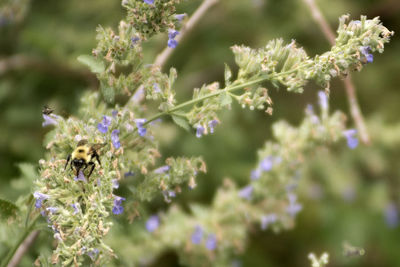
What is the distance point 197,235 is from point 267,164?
70 centimetres

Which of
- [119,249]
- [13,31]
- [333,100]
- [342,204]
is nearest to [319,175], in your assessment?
[342,204]

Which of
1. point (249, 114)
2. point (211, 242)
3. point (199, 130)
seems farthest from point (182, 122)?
point (249, 114)

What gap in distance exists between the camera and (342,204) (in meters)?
5.88

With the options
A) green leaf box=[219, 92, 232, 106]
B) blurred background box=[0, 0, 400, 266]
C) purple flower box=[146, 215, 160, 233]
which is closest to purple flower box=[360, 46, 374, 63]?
green leaf box=[219, 92, 232, 106]

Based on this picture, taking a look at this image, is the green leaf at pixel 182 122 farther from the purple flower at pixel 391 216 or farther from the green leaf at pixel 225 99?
the purple flower at pixel 391 216

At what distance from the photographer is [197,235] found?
372cm

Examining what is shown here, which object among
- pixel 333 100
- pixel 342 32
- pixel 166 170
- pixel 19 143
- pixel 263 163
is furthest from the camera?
pixel 333 100

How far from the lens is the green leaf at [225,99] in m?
2.25

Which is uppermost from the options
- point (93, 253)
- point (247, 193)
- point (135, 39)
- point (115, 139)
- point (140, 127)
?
point (247, 193)

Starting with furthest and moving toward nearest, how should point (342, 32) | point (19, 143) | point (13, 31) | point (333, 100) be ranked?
point (333, 100) < point (13, 31) < point (19, 143) < point (342, 32)

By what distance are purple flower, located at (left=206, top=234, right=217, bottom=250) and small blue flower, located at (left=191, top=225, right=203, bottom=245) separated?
0.06m

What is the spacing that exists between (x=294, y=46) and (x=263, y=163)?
138 centimetres

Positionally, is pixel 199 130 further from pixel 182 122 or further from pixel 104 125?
pixel 104 125

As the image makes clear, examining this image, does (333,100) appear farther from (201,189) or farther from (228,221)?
(228,221)
